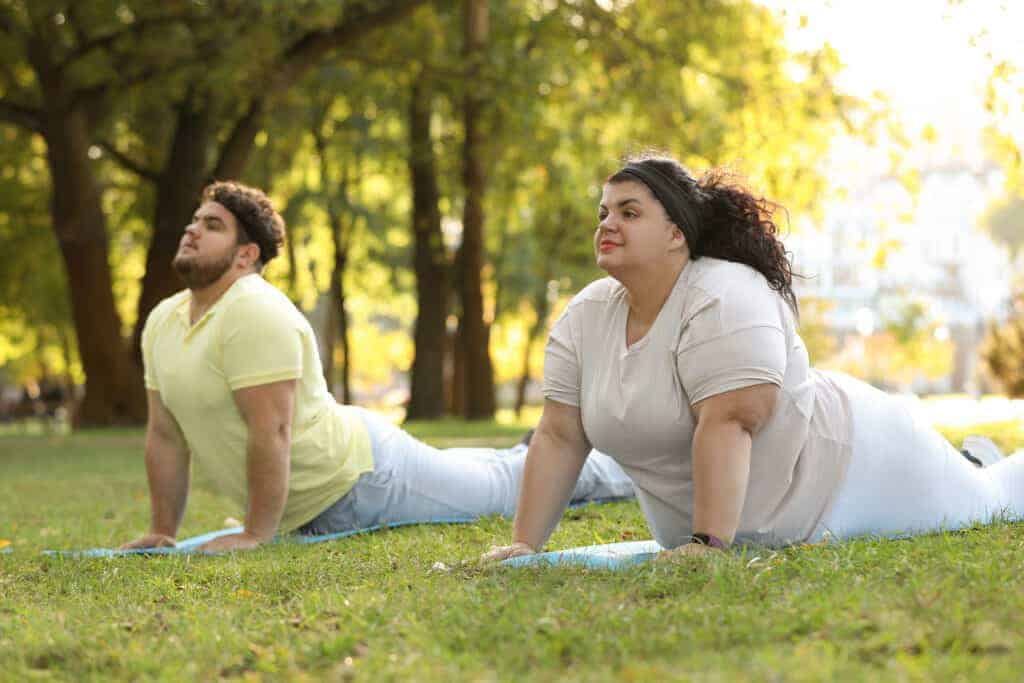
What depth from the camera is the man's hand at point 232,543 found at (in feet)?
21.2

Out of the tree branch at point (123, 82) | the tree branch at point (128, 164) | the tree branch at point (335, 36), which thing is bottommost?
the tree branch at point (128, 164)

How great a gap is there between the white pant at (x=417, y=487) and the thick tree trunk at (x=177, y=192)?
15.0m

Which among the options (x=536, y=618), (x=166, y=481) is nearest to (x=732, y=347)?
(x=536, y=618)

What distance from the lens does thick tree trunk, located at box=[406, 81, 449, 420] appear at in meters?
26.1

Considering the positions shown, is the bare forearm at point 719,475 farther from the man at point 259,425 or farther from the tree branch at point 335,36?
the tree branch at point 335,36

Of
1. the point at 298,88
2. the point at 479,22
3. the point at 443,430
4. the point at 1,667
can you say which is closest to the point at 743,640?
the point at 1,667

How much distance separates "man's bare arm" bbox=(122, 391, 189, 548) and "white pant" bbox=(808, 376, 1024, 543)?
3.37 meters

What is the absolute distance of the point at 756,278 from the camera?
515 cm

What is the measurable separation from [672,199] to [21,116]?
18228mm

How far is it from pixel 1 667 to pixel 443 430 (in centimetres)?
1649

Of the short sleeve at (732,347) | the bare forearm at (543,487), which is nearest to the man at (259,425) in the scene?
the bare forearm at (543,487)

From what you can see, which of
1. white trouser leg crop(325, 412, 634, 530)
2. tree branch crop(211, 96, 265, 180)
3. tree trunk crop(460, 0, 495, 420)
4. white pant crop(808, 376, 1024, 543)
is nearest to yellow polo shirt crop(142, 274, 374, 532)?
white trouser leg crop(325, 412, 634, 530)

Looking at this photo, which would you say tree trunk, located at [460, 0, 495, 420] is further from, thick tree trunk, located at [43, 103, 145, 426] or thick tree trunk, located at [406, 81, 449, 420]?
thick tree trunk, located at [43, 103, 145, 426]

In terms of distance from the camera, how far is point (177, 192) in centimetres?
2212
